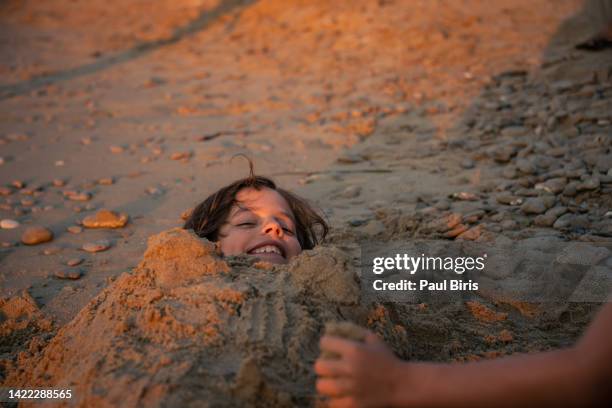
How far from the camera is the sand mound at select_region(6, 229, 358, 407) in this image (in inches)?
59.4

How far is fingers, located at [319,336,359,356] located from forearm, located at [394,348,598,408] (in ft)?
0.42

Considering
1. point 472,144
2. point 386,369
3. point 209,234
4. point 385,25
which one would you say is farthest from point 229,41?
point 386,369

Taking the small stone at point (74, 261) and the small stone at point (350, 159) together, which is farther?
the small stone at point (350, 159)

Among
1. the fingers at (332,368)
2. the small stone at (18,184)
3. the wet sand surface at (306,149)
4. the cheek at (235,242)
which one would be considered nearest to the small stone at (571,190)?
the wet sand surface at (306,149)

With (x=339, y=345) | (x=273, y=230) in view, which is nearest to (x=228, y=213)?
(x=273, y=230)

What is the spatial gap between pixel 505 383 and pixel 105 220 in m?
2.81

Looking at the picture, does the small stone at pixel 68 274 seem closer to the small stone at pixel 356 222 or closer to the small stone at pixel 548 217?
the small stone at pixel 356 222

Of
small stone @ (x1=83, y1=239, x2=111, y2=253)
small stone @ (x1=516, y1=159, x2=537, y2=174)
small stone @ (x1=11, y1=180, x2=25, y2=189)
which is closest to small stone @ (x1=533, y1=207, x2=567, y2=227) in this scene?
small stone @ (x1=516, y1=159, x2=537, y2=174)

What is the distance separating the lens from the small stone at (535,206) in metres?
3.22

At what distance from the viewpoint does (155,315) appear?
1.75 metres

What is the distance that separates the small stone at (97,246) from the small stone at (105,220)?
24cm

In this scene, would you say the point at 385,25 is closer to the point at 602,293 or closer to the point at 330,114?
the point at 330,114

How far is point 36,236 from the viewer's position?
3191mm

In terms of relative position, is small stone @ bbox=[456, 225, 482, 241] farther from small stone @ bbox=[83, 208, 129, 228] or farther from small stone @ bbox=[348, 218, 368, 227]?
small stone @ bbox=[83, 208, 129, 228]
